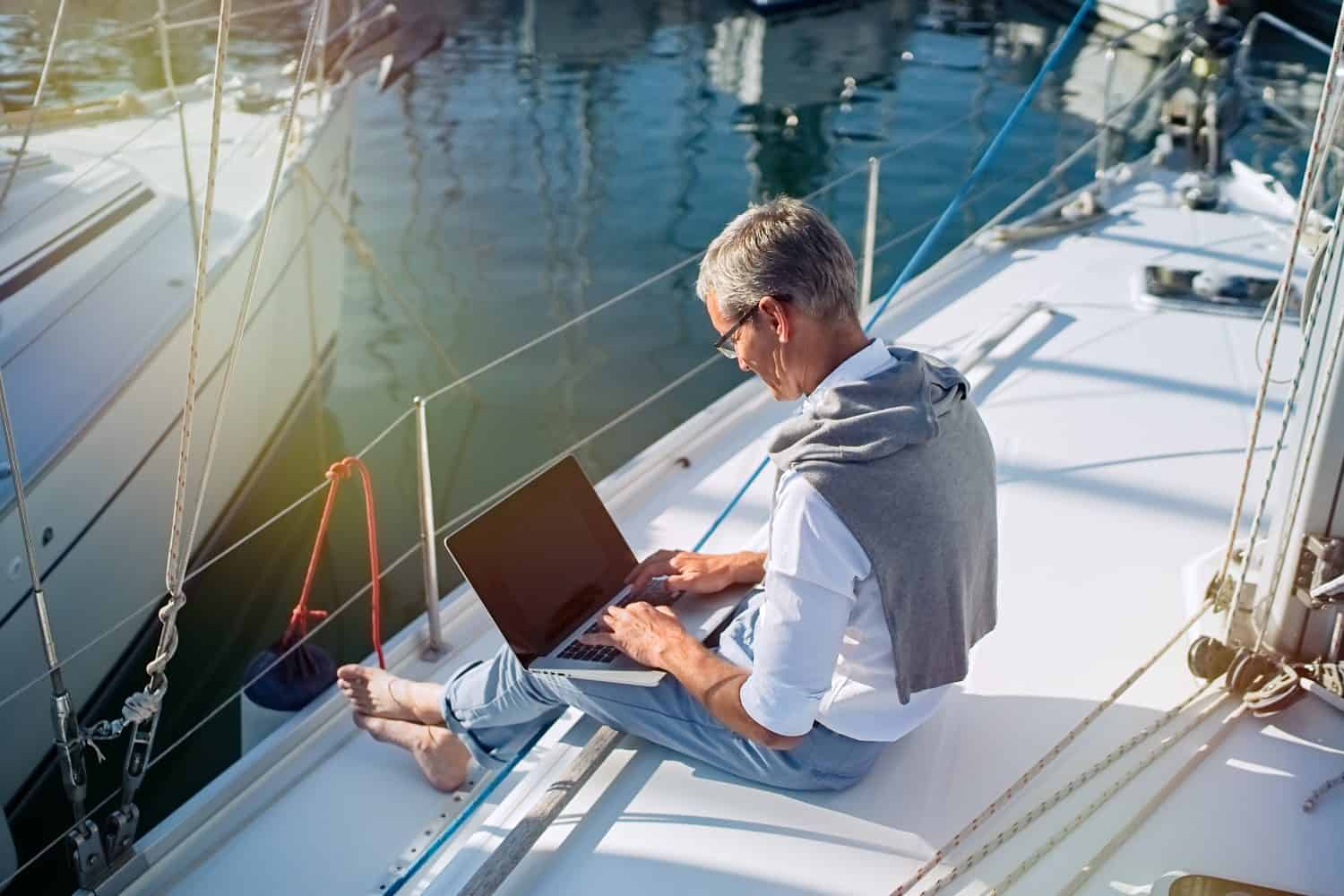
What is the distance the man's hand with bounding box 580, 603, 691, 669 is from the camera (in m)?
1.78

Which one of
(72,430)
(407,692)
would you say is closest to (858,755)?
(407,692)

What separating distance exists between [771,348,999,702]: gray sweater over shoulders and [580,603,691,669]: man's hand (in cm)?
34

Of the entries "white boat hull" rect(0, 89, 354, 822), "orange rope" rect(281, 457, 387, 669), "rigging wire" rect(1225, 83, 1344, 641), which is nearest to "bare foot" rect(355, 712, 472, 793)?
"orange rope" rect(281, 457, 387, 669)

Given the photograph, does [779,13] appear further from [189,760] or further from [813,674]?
[813,674]

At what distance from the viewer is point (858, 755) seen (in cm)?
181

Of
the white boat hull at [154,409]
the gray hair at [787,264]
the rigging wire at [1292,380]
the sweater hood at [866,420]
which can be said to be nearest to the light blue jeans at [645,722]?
the sweater hood at [866,420]

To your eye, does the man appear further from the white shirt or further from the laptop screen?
the laptop screen

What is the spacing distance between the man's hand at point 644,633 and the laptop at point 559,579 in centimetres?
4

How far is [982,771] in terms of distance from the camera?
1909mm

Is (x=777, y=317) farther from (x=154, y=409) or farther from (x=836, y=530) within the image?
(x=154, y=409)

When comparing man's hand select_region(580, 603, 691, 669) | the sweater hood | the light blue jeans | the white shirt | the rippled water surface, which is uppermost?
the sweater hood

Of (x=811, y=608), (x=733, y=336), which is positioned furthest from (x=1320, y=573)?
(x=733, y=336)

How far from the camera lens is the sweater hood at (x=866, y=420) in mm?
1483

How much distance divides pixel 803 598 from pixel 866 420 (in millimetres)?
228
